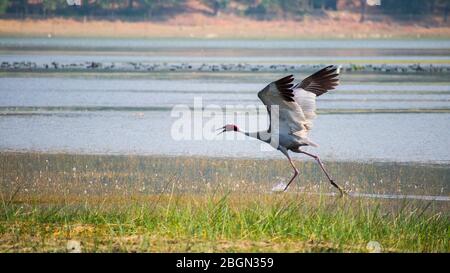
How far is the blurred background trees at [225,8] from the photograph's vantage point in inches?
2724

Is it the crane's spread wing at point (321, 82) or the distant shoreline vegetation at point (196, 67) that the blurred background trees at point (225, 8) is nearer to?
the distant shoreline vegetation at point (196, 67)

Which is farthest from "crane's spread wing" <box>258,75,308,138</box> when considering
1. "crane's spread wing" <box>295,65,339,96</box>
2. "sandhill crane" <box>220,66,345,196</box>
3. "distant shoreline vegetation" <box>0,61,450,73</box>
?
"distant shoreline vegetation" <box>0,61,450,73</box>

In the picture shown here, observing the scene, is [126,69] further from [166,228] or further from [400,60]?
[166,228]

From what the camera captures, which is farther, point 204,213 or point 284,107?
point 284,107

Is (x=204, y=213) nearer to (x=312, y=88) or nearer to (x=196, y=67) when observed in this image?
(x=312, y=88)

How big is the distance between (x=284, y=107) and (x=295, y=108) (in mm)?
117

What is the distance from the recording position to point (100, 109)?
806 inches

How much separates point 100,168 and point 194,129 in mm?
4595

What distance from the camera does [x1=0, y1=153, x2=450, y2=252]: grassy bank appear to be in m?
8.38

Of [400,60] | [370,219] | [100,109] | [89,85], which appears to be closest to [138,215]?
[370,219]

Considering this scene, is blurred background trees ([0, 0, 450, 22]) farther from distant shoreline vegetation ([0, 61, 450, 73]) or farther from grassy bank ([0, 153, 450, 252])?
grassy bank ([0, 153, 450, 252])

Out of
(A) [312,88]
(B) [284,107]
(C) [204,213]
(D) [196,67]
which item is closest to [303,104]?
(A) [312,88]

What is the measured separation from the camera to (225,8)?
70.6m

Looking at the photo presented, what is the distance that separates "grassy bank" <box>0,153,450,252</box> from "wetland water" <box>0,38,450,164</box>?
184cm
